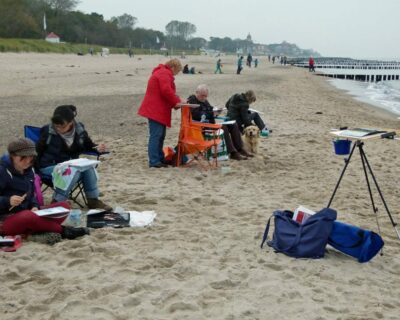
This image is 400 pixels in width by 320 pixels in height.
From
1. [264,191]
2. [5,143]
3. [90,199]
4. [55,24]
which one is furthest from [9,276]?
[55,24]

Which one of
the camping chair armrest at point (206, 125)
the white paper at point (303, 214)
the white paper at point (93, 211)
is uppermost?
the camping chair armrest at point (206, 125)

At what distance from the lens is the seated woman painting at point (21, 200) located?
3.98 m

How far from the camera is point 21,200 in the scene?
3939 mm

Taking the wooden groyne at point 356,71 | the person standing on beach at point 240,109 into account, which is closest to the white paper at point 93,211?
the person standing on beach at point 240,109

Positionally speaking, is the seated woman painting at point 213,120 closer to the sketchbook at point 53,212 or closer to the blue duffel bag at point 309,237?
the sketchbook at point 53,212

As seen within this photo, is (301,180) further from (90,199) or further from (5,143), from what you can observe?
(5,143)

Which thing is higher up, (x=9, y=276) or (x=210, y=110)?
(x=210, y=110)

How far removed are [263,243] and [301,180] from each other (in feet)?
8.43

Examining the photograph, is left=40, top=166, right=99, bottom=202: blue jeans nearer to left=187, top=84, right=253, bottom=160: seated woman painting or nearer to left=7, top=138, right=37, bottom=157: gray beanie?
left=7, top=138, right=37, bottom=157: gray beanie

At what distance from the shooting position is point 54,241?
4055mm

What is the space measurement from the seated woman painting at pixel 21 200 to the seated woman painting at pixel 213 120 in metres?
3.48

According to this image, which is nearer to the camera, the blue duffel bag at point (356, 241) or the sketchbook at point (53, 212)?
the blue duffel bag at point (356, 241)

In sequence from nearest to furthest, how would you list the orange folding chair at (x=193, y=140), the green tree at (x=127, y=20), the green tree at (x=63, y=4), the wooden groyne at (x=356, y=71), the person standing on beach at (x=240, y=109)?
the orange folding chair at (x=193, y=140) < the person standing on beach at (x=240, y=109) < the wooden groyne at (x=356, y=71) < the green tree at (x=63, y=4) < the green tree at (x=127, y=20)

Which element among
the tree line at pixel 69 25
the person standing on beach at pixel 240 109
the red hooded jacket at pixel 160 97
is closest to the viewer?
the red hooded jacket at pixel 160 97
